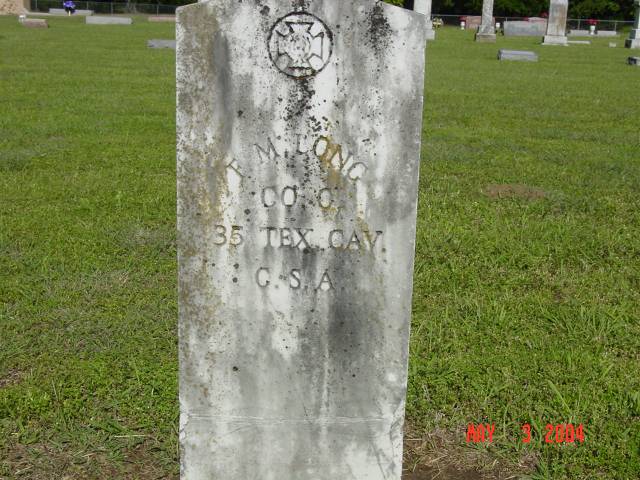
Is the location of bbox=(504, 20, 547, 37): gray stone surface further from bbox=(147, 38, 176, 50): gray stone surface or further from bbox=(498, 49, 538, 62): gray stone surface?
bbox=(147, 38, 176, 50): gray stone surface

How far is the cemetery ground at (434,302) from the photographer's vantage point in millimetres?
3266

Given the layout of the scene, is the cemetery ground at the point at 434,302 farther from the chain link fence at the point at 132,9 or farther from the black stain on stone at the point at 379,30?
the chain link fence at the point at 132,9

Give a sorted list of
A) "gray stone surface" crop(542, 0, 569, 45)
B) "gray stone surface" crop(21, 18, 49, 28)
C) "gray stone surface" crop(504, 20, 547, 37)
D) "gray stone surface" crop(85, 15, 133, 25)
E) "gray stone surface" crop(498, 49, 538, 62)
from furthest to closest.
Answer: "gray stone surface" crop(85, 15, 133, 25) → "gray stone surface" crop(504, 20, 547, 37) → "gray stone surface" crop(21, 18, 49, 28) → "gray stone surface" crop(542, 0, 569, 45) → "gray stone surface" crop(498, 49, 538, 62)

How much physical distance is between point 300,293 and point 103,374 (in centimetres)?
152

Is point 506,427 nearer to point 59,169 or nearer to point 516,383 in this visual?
point 516,383

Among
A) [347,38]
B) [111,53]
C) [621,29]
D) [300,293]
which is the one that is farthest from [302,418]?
[621,29]

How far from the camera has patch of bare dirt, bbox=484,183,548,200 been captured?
6750mm

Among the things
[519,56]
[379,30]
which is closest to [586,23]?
[519,56]

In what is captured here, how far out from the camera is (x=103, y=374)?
12.1 ft

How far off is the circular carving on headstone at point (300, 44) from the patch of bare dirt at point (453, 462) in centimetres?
171

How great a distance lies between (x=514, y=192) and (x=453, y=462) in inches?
159
